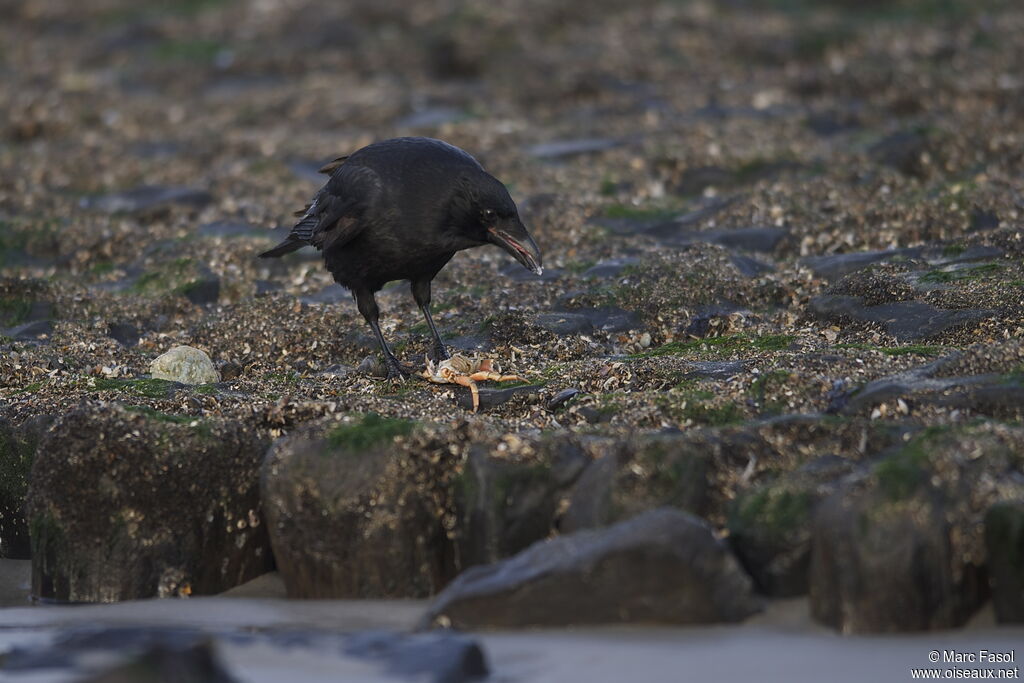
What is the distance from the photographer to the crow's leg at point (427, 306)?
715 centimetres

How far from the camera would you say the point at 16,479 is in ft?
19.9

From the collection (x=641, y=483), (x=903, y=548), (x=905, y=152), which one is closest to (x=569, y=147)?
(x=905, y=152)

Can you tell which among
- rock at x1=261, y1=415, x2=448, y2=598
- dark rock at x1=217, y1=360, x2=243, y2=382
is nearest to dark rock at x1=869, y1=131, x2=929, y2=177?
dark rock at x1=217, y1=360, x2=243, y2=382

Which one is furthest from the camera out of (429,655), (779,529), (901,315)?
(901,315)

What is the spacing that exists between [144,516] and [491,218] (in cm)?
230

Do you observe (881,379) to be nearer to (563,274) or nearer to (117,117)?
(563,274)

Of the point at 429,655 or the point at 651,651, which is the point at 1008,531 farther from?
the point at 429,655

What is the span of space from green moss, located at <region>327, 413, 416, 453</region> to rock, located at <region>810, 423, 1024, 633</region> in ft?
5.42

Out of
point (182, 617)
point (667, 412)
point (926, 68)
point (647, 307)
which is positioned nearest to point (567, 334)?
point (647, 307)

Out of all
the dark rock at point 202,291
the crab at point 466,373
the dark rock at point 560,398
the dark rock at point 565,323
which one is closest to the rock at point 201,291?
the dark rock at point 202,291

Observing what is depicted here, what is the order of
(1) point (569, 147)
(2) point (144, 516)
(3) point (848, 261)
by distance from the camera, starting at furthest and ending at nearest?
(1) point (569, 147) → (3) point (848, 261) → (2) point (144, 516)

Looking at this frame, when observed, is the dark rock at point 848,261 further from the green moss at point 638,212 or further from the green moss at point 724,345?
the green moss at point 638,212

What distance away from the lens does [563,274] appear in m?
8.42

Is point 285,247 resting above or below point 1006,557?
above
